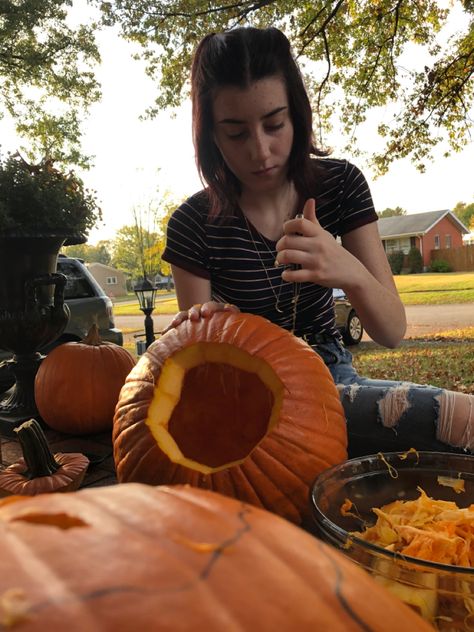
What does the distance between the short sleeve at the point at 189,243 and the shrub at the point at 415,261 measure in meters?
24.0

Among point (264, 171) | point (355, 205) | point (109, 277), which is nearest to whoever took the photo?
point (264, 171)

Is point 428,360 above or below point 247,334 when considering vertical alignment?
below

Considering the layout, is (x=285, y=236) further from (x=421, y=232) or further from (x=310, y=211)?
(x=421, y=232)

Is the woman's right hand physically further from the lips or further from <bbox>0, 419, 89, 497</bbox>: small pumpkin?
the lips

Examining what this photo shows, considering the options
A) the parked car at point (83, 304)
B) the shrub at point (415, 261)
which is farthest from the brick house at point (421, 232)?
the parked car at point (83, 304)

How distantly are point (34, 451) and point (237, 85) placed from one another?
0.89 metres

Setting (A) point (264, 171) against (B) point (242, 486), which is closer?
(B) point (242, 486)

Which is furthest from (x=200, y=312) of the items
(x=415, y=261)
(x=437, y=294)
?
(x=415, y=261)

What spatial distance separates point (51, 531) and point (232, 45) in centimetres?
120

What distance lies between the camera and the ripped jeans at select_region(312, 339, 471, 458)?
91 cm

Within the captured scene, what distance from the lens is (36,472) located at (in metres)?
0.82

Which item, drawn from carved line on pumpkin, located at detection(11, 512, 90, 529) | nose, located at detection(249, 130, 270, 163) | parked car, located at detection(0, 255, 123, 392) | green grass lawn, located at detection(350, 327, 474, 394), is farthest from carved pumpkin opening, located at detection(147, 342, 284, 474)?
green grass lawn, located at detection(350, 327, 474, 394)

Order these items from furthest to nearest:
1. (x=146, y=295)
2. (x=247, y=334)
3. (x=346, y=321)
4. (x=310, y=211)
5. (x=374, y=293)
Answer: (x=346, y=321) < (x=146, y=295) < (x=374, y=293) < (x=310, y=211) < (x=247, y=334)

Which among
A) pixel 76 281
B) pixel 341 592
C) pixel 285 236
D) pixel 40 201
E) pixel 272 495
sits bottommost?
pixel 272 495
